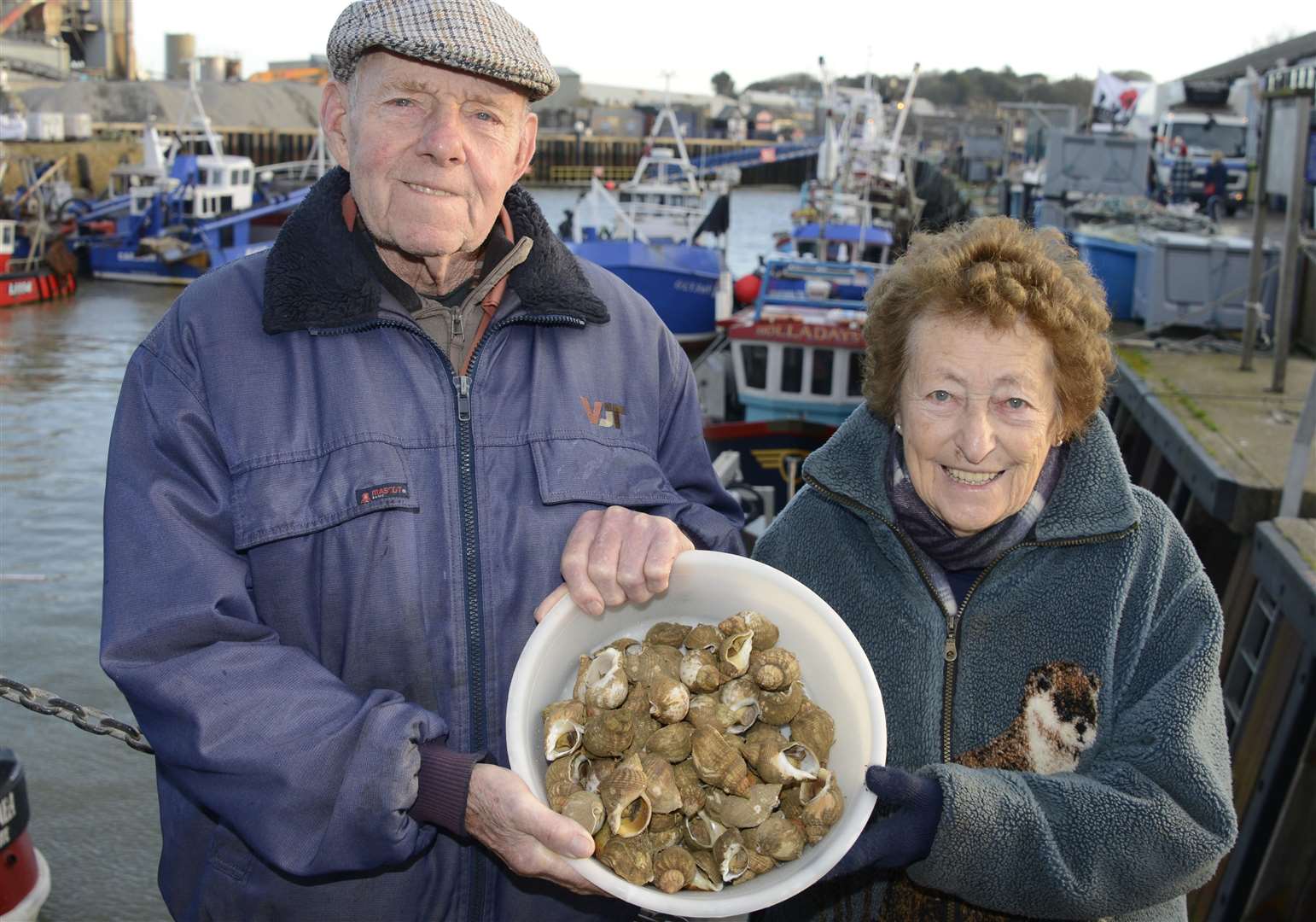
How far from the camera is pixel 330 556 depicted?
207cm

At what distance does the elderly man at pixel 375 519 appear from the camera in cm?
190

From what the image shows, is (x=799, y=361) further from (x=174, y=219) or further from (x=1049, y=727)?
(x=174, y=219)

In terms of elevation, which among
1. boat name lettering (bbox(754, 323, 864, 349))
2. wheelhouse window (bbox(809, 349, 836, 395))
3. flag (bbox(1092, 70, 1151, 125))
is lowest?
wheelhouse window (bbox(809, 349, 836, 395))

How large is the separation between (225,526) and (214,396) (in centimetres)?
23

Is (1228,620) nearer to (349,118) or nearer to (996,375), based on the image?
(996,375)

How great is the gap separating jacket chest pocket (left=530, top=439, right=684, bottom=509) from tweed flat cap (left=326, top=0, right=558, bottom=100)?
2.28ft

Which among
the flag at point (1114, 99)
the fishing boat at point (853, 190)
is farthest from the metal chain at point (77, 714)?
the flag at point (1114, 99)

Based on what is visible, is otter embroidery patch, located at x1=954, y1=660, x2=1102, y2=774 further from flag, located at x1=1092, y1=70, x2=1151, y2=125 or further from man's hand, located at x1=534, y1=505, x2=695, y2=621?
flag, located at x1=1092, y1=70, x2=1151, y2=125

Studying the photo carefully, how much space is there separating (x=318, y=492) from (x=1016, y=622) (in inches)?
52.0

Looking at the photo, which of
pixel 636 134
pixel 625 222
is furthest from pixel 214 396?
pixel 636 134

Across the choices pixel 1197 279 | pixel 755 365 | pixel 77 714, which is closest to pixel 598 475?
pixel 77 714

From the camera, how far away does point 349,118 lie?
7.16 feet

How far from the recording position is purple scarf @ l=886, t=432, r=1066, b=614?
2.23 meters

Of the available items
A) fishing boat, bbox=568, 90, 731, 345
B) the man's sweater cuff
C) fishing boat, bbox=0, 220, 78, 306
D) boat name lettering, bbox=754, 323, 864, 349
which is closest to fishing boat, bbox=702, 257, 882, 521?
boat name lettering, bbox=754, 323, 864, 349
